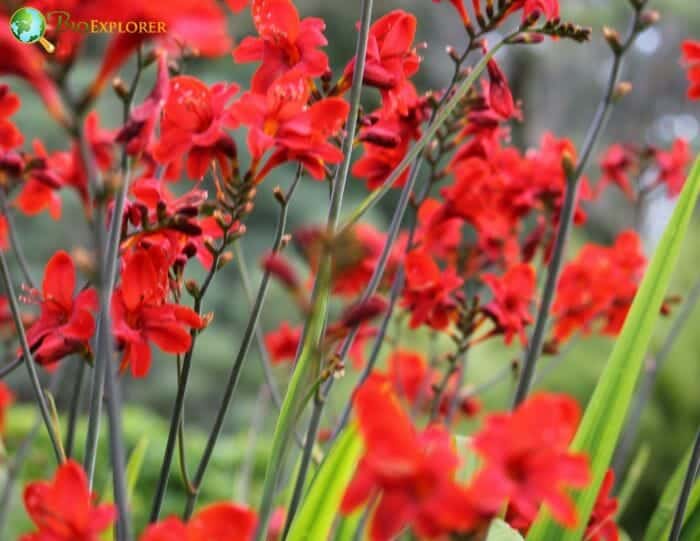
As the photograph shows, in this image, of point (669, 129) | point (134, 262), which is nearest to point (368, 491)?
point (134, 262)

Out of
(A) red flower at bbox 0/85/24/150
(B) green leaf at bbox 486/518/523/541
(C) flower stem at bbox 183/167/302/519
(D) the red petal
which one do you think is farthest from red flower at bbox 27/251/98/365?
(B) green leaf at bbox 486/518/523/541

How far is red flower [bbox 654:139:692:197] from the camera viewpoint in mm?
1542

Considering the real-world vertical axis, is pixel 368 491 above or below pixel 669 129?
below

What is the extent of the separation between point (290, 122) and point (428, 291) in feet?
1.46

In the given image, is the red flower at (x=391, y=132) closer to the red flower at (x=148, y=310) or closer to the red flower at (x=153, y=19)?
the red flower at (x=148, y=310)

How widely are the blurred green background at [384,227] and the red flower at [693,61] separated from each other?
2.35 feet

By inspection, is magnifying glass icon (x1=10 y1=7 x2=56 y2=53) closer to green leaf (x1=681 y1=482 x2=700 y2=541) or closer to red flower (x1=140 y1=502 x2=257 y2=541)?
red flower (x1=140 y1=502 x2=257 y2=541)

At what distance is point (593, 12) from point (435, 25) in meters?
1.31

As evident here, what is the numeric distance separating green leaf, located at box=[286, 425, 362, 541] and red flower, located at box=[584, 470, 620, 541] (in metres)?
0.24

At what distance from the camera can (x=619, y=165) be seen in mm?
1545

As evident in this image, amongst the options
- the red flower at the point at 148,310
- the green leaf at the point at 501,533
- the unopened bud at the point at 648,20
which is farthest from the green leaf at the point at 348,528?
the unopened bud at the point at 648,20

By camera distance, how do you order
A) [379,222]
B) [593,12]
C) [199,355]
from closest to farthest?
[199,355] < [379,222] < [593,12]

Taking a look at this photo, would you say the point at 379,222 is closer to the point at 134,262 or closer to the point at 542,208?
the point at 542,208

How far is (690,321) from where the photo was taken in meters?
3.19
